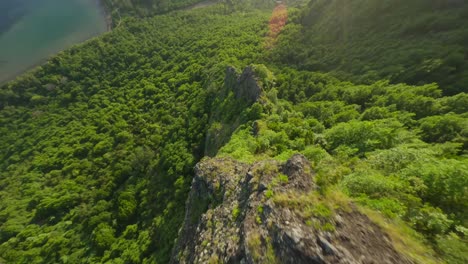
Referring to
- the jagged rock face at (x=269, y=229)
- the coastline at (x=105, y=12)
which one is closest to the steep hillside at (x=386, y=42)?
the jagged rock face at (x=269, y=229)

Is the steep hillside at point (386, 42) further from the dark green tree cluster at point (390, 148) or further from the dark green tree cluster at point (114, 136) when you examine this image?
the dark green tree cluster at point (114, 136)

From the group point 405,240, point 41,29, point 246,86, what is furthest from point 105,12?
point 405,240

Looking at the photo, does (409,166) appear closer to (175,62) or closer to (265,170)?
(265,170)

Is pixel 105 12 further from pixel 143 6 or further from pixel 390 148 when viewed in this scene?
pixel 390 148

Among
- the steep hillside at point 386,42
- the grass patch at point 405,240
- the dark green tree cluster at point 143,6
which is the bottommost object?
the steep hillside at point 386,42

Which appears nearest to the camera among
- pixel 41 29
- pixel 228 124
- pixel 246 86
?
pixel 228 124

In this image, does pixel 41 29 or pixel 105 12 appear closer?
pixel 41 29

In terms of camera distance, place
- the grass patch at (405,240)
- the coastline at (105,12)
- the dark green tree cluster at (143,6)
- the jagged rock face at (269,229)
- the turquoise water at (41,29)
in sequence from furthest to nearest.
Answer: the dark green tree cluster at (143,6) < the coastline at (105,12) < the turquoise water at (41,29) < the jagged rock face at (269,229) < the grass patch at (405,240)

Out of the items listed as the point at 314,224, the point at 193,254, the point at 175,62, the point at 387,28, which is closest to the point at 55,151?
the point at 175,62
